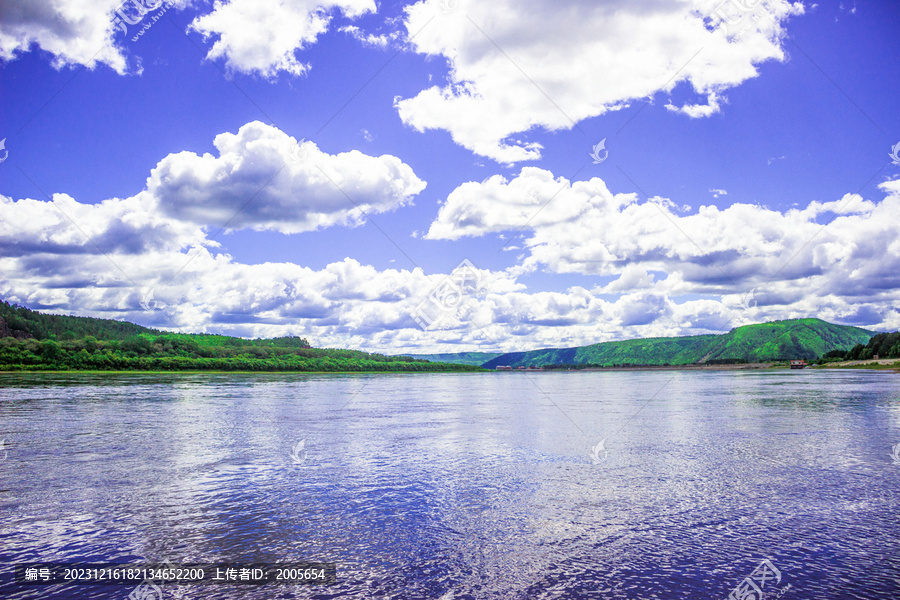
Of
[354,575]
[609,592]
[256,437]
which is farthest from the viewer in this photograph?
[256,437]

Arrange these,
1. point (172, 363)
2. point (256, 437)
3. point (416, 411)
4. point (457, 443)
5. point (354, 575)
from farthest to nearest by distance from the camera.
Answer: point (172, 363), point (416, 411), point (256, 437), point (457, 443), point (354, 575)

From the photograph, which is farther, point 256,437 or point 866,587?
point 256,437

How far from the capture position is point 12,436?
3622cm

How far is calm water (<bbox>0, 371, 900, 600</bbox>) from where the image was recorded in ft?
44.1

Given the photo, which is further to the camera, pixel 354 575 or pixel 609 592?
pixel 354 575

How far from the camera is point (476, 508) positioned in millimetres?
19562

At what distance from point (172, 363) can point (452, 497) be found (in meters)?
200

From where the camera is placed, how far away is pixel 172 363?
19162 cm

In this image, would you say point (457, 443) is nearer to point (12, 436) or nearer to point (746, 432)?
point (746, 432)

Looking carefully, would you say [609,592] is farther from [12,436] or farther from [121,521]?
[12,436]

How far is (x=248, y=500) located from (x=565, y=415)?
38324 millimetres

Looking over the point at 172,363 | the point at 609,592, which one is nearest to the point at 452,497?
the point at 609,592

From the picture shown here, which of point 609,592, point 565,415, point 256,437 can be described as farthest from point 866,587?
point 565,415

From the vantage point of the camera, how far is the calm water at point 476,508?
529 inches
